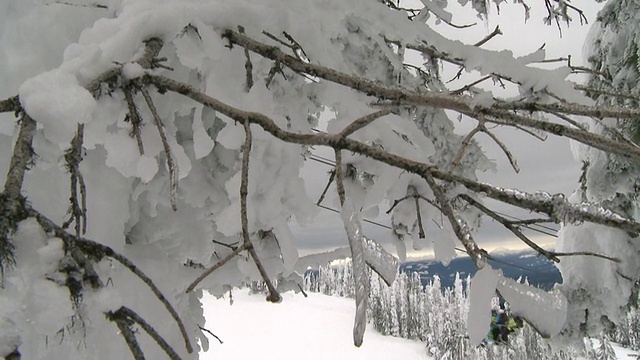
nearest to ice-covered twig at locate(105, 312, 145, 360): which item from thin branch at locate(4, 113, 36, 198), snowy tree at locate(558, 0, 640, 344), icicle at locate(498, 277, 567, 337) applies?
thin branch at locate(4, 113, 36, 198)

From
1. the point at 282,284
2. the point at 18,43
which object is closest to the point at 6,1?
the point at 18,43

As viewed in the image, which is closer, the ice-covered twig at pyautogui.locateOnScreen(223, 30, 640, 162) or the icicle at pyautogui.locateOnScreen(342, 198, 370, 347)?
the icicle at pyautogui.locateOnScreen(342, 198, 370, 347)

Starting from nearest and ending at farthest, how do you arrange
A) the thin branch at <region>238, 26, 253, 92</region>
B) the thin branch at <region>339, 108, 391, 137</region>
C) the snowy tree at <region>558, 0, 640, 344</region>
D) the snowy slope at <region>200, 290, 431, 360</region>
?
1. the thin branch at <region>339, 108, 391, 137</region>
2. the thin branch at <region>238, 26, 253, 92</region>
3. the snowy tree at <region>558, 0, 640, 344</region>
4. the snowy slope at <region>200, 290, 431, 360</region>

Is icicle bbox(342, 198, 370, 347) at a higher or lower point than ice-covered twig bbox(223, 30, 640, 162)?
lower

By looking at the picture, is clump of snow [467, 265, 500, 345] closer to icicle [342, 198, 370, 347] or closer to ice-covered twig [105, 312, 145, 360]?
icicle [342, 198, 370, 347]

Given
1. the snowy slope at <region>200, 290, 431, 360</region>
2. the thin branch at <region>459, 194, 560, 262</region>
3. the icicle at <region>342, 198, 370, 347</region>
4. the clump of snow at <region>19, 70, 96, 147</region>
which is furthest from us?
the snowy slope at <region>200, 290, 431, 360</region>

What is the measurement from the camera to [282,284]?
3.73 meters

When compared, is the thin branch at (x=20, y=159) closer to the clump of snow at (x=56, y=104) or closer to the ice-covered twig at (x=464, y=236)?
the clump of snow at (x=56, y=104)

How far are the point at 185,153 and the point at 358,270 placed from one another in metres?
1.00

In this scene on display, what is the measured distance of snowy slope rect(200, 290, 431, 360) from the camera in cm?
3500

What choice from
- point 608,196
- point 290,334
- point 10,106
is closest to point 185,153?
point 10,106

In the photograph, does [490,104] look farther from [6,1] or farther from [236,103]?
[6,1]

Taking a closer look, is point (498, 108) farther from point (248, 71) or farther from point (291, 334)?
point (291, 334)

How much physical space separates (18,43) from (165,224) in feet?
2.75
